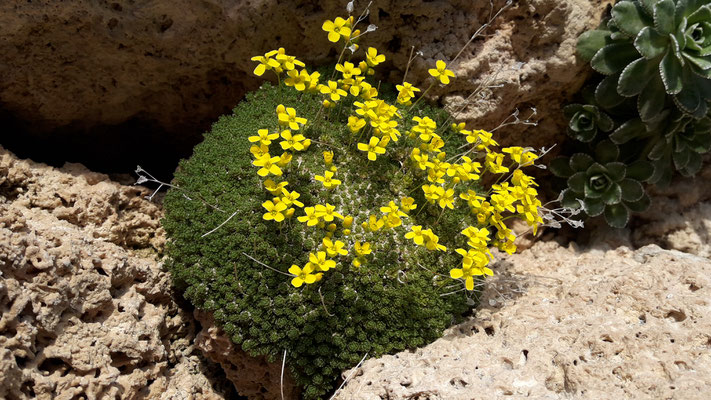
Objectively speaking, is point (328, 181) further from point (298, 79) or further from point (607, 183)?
point (607, 183)

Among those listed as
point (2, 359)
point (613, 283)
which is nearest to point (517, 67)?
point (613, 283)

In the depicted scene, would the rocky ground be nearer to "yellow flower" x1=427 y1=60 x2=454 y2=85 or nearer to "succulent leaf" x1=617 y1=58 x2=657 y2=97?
"succulent leaf" x1=617 y1=58 x2=657 y2=97

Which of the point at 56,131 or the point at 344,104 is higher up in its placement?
the point at 344,104

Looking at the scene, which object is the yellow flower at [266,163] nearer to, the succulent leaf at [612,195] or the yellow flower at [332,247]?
the yellow flower at [332,247]

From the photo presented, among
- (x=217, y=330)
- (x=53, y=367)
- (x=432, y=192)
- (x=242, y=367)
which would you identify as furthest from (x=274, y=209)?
(x=53, y=367)

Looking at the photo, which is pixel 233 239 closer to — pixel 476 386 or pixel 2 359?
pixel 2 359

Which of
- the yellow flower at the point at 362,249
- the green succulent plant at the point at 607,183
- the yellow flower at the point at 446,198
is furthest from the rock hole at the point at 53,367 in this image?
the green succulent plant at the point at 607,183

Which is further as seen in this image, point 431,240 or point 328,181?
point 328,181
